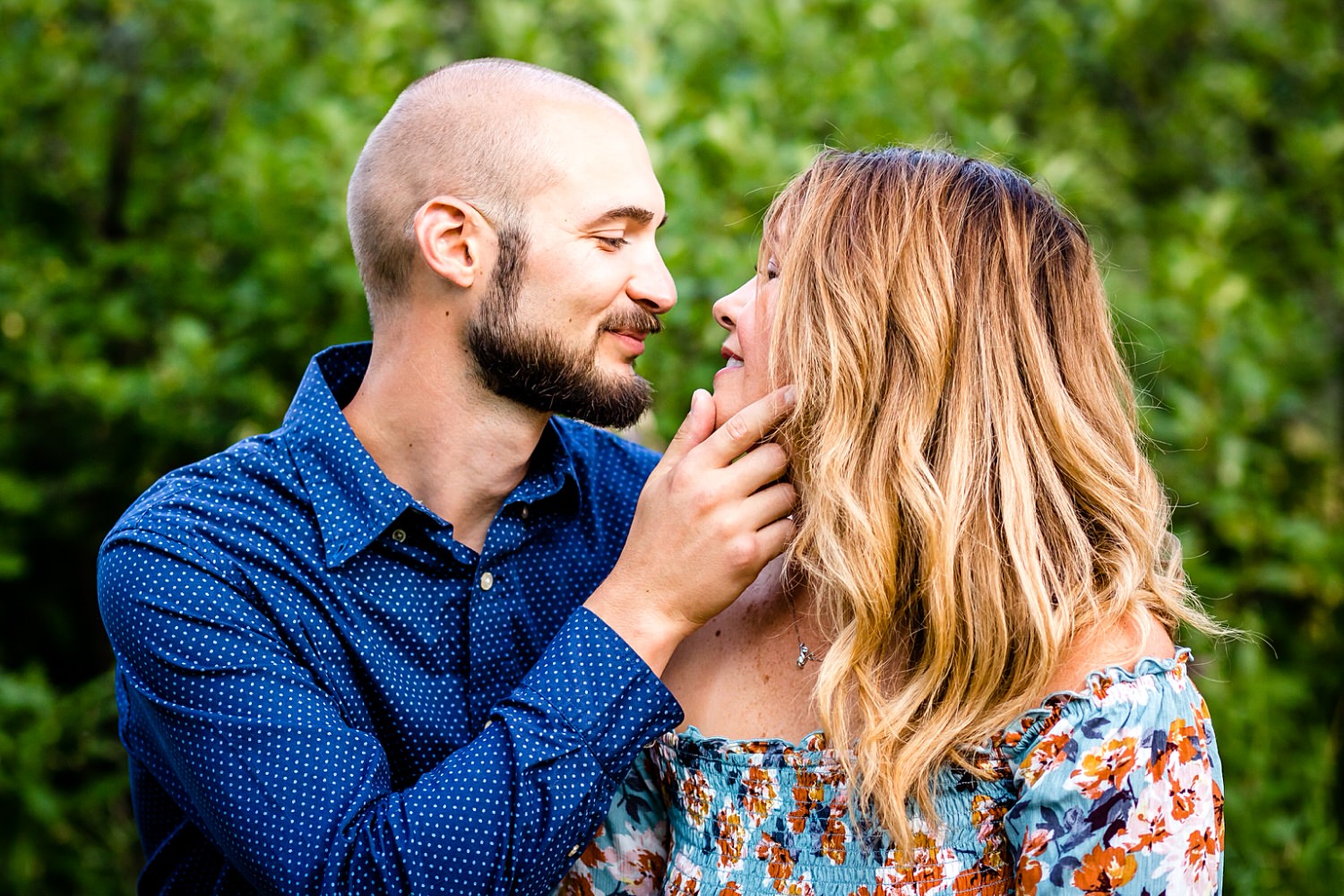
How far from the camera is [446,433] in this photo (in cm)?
254

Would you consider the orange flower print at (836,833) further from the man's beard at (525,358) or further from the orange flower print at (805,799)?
the man's beard at (525,358)

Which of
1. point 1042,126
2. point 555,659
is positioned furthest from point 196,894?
point 1042,126

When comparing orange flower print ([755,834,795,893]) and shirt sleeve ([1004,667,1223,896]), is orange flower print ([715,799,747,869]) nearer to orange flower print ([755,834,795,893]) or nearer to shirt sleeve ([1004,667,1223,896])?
orange flower print ([755,834,795,893])

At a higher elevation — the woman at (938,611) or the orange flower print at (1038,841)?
the woman at (938,611)

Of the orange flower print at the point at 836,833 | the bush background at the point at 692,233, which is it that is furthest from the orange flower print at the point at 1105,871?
the bush background at the point at 692,233

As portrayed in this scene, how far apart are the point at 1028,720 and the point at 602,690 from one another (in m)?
0.66

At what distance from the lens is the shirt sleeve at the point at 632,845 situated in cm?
233

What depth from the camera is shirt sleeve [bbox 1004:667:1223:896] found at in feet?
6.02

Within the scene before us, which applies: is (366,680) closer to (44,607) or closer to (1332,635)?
(44,607)

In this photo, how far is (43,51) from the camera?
438 cm

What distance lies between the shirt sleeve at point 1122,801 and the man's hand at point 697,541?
0.54 meters

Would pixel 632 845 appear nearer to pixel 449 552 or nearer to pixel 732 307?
pixel 449 552

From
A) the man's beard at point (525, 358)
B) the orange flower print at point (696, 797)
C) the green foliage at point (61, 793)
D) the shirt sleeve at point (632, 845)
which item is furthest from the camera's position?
the green foliage at point (61, 793)

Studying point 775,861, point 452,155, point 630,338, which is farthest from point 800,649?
point 452,155
